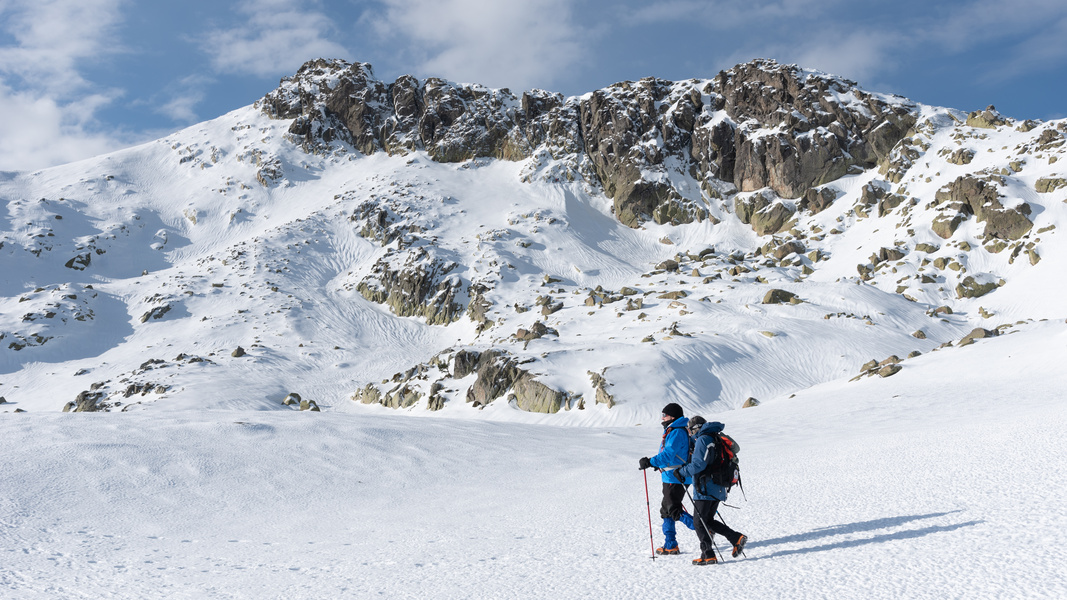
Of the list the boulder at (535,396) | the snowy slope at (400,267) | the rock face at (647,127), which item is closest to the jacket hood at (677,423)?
the snowy slope at (400,267)

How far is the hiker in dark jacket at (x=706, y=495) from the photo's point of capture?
18.5 ft

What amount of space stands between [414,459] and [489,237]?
51454 mm

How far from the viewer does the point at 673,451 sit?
6.02 meters

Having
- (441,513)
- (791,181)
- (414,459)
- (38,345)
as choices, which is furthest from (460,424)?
(791,181)

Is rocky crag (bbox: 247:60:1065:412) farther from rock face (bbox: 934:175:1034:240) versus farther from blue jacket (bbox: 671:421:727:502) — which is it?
blue jacket (bbox: 671:421:727:502)

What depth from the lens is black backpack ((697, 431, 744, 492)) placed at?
578cm

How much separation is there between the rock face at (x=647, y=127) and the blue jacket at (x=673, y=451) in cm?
6768

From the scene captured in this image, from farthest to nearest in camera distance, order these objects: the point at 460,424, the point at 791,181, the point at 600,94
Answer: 1. the point at 600,94
2. the point at 791,181
3. the point at 460,424

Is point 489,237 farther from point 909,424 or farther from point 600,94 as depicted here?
point 909,424

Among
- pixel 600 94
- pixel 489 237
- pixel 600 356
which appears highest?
pixel 600 94

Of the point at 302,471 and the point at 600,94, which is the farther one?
the point at 600,94

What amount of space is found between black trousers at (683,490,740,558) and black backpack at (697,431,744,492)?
23cm

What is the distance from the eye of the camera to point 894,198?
58.1 metres

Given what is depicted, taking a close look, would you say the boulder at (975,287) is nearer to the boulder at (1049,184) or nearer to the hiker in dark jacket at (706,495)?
the boulder at (1049,184)
